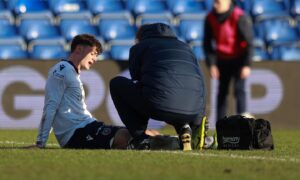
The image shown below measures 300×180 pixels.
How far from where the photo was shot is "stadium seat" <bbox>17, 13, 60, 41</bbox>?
17.1 m

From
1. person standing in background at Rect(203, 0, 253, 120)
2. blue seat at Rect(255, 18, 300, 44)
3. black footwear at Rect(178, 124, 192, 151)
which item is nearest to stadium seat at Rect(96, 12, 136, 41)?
blue seat at Rect(255, 18, 300, 44)

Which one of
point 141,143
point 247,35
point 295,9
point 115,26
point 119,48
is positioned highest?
point 295,9

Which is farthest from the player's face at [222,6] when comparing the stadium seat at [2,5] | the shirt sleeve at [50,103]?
the stadium seat at [2,5]

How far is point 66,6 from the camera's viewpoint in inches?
706

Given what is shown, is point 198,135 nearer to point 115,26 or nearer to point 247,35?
point 247,35

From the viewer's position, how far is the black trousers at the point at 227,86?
10.9m

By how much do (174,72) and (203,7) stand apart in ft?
33.5

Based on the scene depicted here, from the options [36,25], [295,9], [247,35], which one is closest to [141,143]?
[247,35]

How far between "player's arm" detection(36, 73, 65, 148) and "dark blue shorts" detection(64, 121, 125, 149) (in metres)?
0.34

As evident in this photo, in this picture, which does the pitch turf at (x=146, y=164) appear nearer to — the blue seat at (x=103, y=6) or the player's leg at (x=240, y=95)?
the player's leg at (x=240, y=95)

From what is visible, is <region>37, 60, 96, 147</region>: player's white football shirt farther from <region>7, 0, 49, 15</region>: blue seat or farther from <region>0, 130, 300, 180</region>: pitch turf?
<region>7, 0, 49, 15</region>: blue seat

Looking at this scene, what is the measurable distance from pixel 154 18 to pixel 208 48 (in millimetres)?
6369

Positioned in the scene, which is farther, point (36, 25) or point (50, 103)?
point (36, 25)

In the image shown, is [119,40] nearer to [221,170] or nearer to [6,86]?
[6,86]
